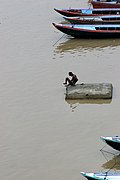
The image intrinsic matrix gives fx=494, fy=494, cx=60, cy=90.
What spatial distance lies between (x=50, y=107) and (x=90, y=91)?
57.3 inches

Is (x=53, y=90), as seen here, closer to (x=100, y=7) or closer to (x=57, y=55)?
(x=57, y=55)

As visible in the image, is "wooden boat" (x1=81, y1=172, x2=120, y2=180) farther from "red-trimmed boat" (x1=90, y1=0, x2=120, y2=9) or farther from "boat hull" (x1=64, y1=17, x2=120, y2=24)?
"red-trimmed boat" (x1=90, y1=0, x2=120, y2=9)

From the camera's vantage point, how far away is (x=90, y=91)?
16391 mm

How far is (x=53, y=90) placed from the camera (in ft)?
57.5

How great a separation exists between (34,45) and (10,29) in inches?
138

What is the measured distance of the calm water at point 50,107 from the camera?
12828 millimetres

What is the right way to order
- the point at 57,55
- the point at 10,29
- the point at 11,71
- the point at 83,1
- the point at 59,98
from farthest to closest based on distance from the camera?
the point at 83,1
the point at 10,29
the point at 57,55
the point at 11,71
the point at 59,98

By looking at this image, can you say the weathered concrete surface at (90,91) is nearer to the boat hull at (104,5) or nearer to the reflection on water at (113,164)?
the reflection on water at (113,164)

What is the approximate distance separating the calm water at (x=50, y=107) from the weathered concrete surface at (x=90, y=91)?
0.70 feet

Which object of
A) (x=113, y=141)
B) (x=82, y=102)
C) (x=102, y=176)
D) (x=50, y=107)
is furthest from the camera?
(x=82, y=102)

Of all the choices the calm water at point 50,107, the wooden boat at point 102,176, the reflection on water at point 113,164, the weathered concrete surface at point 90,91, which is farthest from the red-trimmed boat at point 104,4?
the wooden boat at point 102,176

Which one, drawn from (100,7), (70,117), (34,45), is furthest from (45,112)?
(100,7)

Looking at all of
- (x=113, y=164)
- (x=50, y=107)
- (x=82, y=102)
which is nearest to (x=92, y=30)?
(x=82, y=102)

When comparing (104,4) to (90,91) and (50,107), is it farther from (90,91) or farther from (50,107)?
(50,107)
